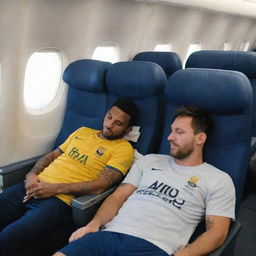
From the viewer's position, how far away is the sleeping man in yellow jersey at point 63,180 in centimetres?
208

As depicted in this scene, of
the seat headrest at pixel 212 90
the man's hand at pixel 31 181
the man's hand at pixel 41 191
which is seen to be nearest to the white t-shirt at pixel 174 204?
the seat headrest at pixel 212 90

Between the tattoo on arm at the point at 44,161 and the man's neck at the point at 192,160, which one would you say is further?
the tattoo on arm at the point at 44,161

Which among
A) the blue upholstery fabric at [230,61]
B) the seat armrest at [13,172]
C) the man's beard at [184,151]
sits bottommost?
the seat armrest at [13,172]

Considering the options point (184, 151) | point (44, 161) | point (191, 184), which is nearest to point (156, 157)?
point (184, 151)

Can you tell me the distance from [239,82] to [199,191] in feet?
2.37

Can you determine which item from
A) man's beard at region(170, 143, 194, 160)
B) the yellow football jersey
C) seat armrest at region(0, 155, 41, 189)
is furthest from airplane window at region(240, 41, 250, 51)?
seat armrest at region(0, 155, 41, 189)

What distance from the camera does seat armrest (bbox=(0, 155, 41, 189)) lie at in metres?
2.42

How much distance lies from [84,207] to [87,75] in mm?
1280

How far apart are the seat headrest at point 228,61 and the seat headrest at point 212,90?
1.23m

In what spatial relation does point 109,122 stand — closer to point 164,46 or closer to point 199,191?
point 199,191

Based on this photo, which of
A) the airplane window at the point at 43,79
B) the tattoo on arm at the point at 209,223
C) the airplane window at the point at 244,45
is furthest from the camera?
the airplane window at the point at 244,45

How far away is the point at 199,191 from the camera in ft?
6.27

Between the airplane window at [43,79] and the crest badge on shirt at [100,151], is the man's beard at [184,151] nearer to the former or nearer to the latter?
the crest badge on shirt at [100,151]

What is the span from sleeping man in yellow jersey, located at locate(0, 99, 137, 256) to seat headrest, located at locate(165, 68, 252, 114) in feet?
1.35
